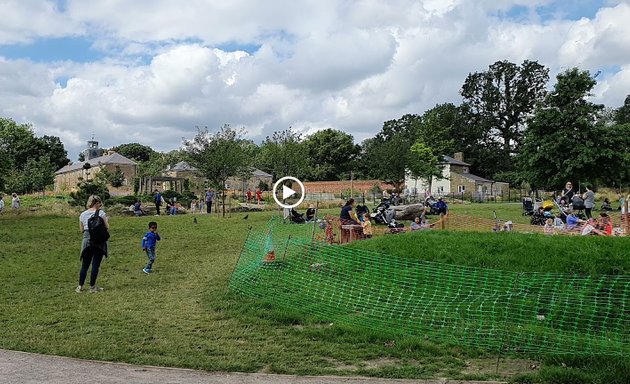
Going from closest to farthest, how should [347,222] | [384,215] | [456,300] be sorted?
[456,300]
[347,222]
[384,215]

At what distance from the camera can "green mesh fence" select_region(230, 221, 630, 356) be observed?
7.00 m

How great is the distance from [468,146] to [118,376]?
8527cm

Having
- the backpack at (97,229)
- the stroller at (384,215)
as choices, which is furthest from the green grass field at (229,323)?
the stroller at (384,215)

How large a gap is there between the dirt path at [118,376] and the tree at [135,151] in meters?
118

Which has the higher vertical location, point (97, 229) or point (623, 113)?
point (623, 113)

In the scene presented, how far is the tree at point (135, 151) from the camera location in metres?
120

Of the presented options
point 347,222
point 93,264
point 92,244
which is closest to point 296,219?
point 347,222

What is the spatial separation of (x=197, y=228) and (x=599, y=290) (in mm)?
18009

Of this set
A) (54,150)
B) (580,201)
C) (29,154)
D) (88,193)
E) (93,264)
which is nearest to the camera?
(93,264)

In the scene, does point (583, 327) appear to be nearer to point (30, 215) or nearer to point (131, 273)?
point (131, 273)

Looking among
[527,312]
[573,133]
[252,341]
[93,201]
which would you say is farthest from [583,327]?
[573,133]

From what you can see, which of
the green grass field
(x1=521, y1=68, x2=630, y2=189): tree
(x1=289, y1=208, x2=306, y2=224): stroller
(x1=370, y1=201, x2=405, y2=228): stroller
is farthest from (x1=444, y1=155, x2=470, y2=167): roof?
the green grass field

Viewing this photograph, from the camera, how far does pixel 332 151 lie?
89625 millimetres

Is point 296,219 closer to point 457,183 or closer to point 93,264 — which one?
point 93,264
